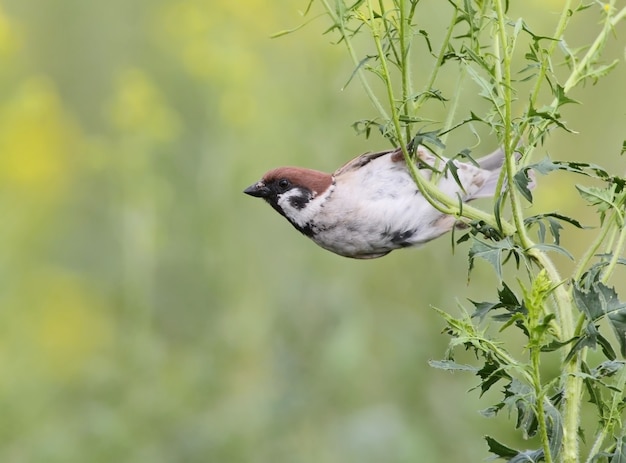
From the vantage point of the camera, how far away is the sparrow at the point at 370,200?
237 cm

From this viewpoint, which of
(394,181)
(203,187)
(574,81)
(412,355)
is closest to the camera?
(574,81)

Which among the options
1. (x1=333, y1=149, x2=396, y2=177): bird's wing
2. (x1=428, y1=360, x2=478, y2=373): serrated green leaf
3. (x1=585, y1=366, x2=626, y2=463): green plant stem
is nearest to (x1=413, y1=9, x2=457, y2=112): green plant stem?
(x1=428, y1=360, x2=478, y2=373): serrated green leaf

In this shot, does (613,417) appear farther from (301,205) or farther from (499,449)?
(301,205)

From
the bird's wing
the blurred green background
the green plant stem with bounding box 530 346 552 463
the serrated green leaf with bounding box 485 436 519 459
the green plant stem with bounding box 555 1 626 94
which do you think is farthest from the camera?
the blurred green background

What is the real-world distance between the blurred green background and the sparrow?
1386 mm

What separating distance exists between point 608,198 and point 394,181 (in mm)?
756

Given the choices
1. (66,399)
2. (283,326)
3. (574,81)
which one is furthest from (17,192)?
(574,81)

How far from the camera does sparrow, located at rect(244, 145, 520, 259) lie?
237 centimetres

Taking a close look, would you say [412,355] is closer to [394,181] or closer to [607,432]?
[394,181]

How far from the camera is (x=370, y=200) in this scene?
2.42 metres

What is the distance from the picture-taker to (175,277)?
479 centimetres

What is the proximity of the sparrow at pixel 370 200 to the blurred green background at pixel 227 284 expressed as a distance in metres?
1.39

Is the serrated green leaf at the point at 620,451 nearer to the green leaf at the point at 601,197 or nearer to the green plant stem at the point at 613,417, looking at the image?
the green plant stem at the point at 613,417

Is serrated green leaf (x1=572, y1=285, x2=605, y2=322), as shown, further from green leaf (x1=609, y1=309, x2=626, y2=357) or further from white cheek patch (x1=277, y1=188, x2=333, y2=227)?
white cheek patch (x1=277, y1=188, x2=333, y2=227)
